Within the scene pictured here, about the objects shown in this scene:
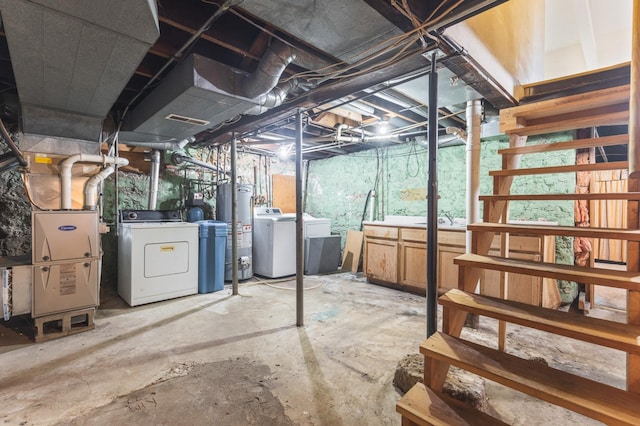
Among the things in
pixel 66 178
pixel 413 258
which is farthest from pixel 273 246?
pixel 66 178

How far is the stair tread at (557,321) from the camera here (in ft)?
3.64

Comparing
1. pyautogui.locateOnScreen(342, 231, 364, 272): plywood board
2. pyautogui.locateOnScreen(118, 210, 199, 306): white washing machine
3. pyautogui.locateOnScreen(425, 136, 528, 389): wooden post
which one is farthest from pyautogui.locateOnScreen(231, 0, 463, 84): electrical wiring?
pyautogui.locateOnScreen(342, 231, 364, 272): plywood board

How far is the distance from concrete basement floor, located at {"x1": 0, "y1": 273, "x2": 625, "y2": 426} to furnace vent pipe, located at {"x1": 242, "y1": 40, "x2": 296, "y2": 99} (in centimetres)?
209

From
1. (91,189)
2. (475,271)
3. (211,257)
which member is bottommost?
(211,257)

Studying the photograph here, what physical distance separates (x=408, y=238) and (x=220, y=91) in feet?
A: 9.74

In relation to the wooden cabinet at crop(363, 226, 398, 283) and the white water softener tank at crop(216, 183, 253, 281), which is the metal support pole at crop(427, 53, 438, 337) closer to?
the wooden cabinet at crop(363, 226, 398, 283)

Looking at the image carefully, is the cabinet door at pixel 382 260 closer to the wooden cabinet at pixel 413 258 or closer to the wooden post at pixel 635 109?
the wooden cabinet at pixel 413 258

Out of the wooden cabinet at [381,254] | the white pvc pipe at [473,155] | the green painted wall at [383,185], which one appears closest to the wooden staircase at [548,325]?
the white pvc pipe at [473,155]

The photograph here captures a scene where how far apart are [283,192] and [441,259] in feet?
11.4

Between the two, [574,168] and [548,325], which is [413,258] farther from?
[548,325]

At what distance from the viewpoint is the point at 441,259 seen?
3648mm

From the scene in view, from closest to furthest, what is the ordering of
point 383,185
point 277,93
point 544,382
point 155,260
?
point 544,382, point 277,93, point 155,260, point 383,185

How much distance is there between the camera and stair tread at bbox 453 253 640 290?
121 centimetres

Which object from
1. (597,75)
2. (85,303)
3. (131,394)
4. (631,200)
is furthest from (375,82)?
(85,303)
